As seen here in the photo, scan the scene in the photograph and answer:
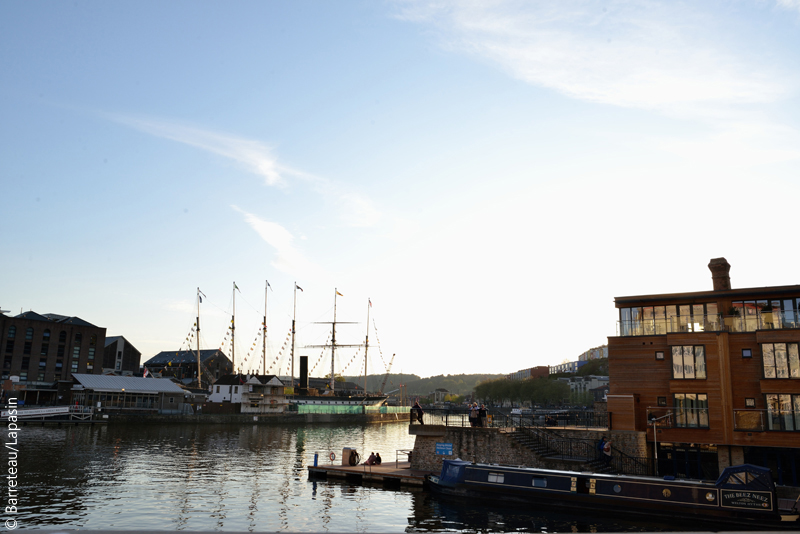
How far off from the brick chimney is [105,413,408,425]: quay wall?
92.9 meters

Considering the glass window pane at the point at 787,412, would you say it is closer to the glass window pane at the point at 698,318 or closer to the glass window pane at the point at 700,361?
the glass window pane at the point at 700,361

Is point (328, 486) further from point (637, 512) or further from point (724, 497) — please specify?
point (724, 497)

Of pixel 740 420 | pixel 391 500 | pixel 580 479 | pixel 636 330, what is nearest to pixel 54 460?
pixel 391 500

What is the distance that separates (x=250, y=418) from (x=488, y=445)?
91.4m

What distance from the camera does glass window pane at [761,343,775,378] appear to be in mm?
35312

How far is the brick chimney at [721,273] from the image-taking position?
40.8 m

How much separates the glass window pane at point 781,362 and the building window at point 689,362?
4072 millimetres

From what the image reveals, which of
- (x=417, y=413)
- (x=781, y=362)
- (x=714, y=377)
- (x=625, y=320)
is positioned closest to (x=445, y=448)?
(x=417, y=413)

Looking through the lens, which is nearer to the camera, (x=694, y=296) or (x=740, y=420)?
(x=740, y=420)

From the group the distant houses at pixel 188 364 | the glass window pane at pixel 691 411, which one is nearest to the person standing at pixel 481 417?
the glass window pane at pixel 691 411

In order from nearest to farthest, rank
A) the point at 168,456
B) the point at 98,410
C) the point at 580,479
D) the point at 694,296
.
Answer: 1. the point at 580,479
2. the point at 694,296
3. the point at 168,456
4. the point at 98,410

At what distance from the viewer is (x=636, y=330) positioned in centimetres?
4109

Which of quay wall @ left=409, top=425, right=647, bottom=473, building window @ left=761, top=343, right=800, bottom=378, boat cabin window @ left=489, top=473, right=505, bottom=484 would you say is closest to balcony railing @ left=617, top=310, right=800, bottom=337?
building window @ left=761, top=343, right=800, bottom=378

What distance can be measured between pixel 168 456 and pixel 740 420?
49.4 metres
